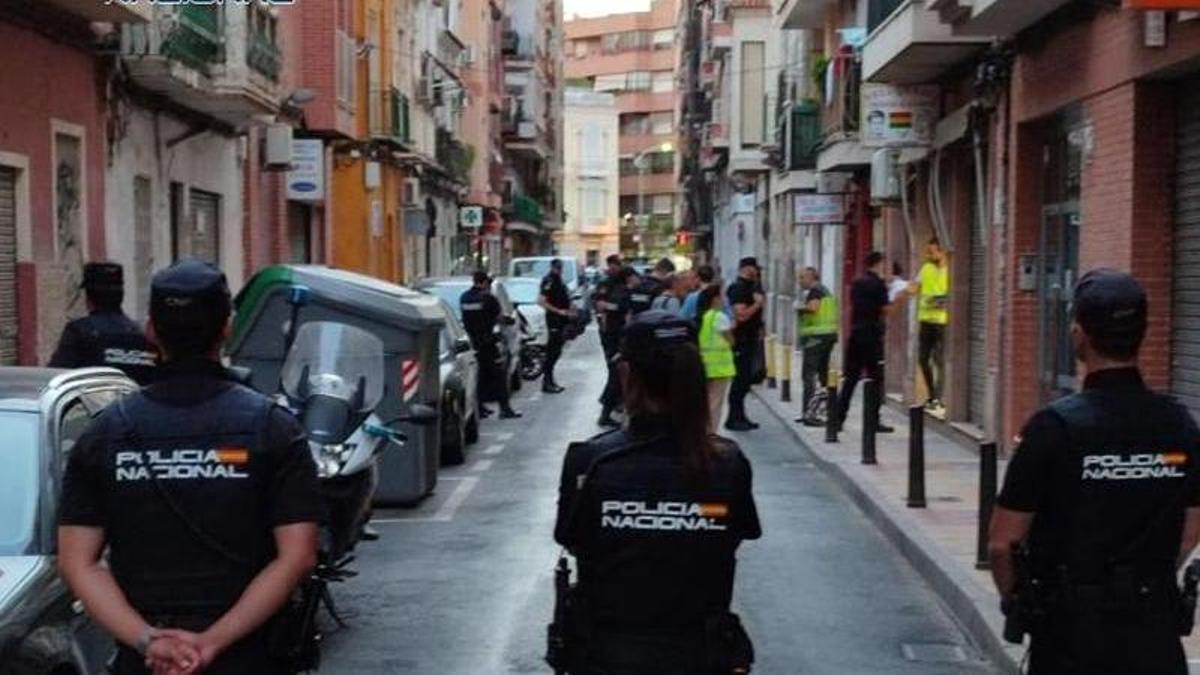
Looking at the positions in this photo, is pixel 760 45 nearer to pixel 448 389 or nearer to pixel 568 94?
pixel 448 389

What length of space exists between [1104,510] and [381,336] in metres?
9.21

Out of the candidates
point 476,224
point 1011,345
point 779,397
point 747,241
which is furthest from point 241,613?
point 476,224

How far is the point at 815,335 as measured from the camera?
2078cm

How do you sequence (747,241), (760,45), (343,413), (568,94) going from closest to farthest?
1. (343,413)
2. (760,45)
3. (747,241)
4. (568,94)

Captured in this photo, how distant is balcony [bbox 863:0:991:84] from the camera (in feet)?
59.1

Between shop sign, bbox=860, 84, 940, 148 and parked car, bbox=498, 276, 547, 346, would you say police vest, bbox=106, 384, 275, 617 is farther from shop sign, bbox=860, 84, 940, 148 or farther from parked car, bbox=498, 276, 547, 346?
parked car, bbox=498, 276, 547, 346

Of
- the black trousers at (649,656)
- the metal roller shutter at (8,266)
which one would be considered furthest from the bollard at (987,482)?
the metal roller shutter at (8,266)

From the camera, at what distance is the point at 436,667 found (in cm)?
880

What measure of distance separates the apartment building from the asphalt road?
10268cm

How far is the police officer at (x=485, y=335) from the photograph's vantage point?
22547 millimetres

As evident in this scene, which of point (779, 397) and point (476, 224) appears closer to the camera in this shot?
point (779, 397)

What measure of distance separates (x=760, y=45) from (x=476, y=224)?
1207 cm

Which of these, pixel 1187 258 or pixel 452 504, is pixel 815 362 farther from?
pixel 1187 258

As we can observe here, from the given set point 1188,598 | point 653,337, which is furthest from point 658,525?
point 1188,598
